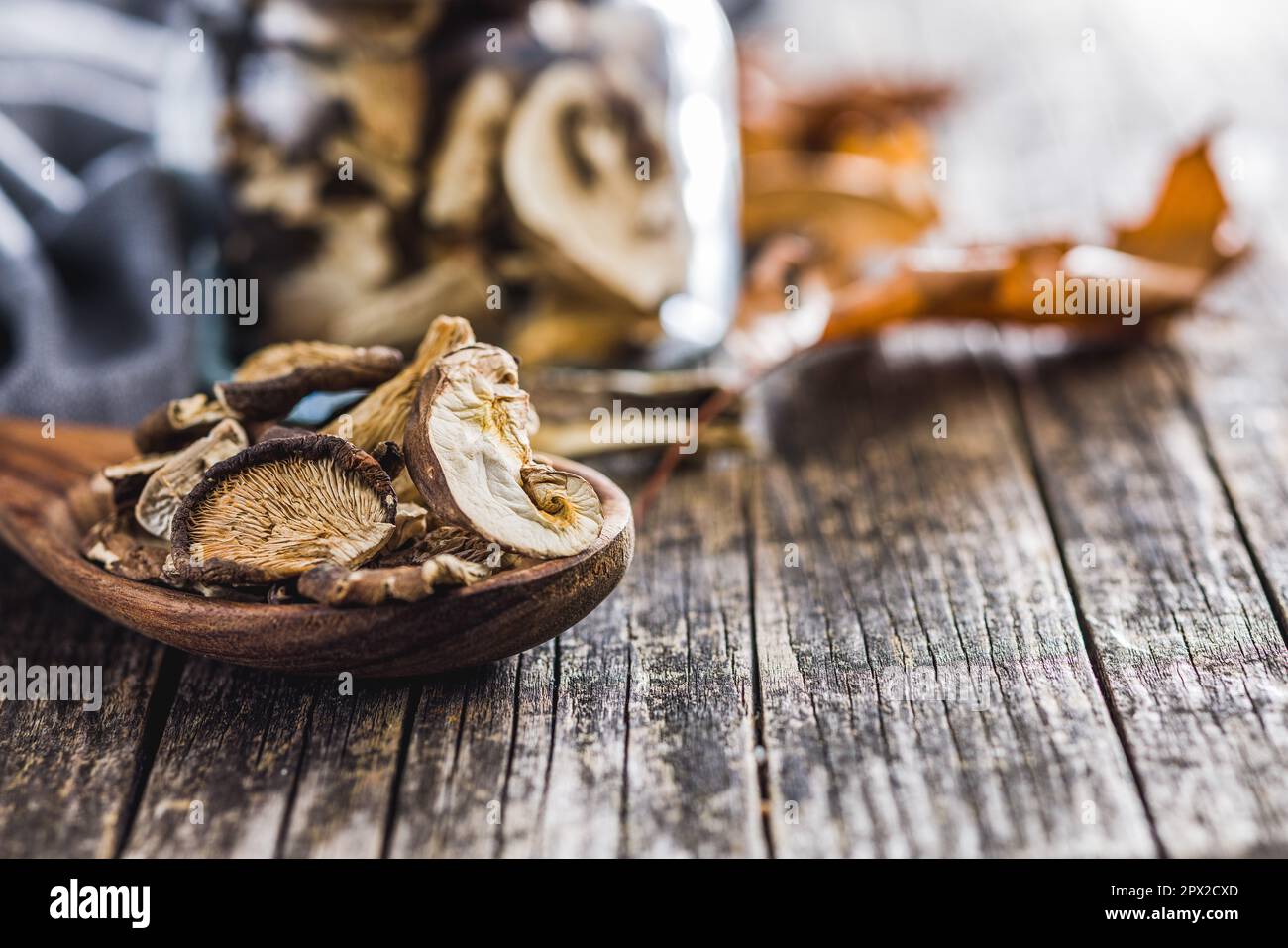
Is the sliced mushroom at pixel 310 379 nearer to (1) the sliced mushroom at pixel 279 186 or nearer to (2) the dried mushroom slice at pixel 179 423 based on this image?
(2) the dried mushroom slice at pixel 179 423

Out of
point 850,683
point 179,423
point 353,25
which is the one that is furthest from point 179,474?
point 353,25

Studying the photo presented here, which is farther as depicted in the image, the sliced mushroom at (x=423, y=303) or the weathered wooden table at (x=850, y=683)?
the sliced mushroom at (x=423, y=303)

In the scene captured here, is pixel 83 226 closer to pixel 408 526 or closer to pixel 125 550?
pixel 125 550

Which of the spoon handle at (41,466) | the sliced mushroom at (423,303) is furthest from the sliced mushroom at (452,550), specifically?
the sliced mushroom at (423,303)

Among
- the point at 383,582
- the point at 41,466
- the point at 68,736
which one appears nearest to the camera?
the point at 383,582

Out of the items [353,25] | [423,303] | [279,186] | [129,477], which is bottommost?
[129,477]
